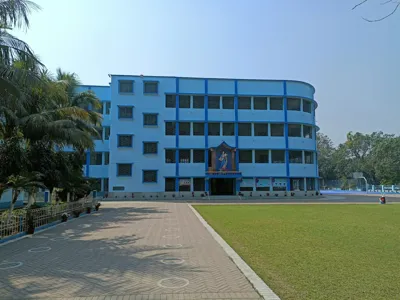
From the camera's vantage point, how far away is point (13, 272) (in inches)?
257

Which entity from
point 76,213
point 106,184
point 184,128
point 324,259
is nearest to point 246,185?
point 184,128

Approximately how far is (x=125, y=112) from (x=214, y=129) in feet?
35.4

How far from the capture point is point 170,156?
39344mm

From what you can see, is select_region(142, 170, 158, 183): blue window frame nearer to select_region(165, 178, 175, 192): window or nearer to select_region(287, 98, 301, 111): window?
select_region(165, 178, 175, 192): window

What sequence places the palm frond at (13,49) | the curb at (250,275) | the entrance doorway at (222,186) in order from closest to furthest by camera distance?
the curb at (250,275) < the palm frond at (13,49) < the entrance doorway at (222,186)

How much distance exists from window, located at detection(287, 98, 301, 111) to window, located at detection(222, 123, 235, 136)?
760cm

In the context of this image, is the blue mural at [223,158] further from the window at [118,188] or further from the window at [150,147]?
the window at [118,188]

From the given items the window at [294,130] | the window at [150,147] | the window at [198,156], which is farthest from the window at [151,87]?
the window at [294,130]

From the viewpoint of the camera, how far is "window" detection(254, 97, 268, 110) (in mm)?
40562

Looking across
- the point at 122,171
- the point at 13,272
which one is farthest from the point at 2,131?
the point at 122,171

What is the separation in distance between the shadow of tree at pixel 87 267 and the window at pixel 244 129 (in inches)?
1202

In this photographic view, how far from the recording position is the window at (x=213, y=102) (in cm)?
4000

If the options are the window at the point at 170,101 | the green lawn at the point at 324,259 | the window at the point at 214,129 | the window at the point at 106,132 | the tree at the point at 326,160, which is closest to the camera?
the green lawn at the point at 324,259

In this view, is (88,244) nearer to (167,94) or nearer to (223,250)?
(223,250)
